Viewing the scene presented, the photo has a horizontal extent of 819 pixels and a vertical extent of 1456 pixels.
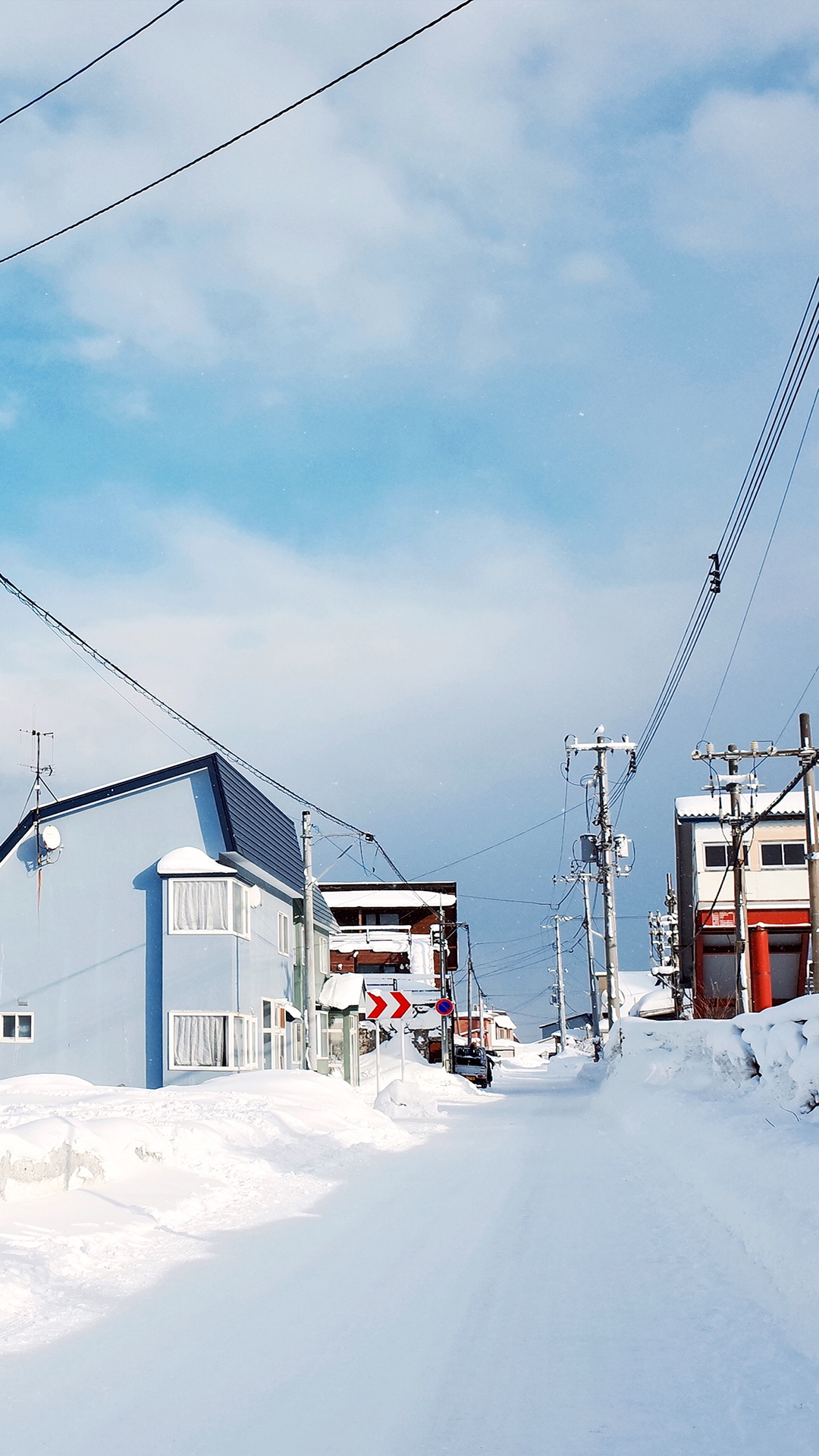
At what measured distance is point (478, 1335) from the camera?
6.05 meters

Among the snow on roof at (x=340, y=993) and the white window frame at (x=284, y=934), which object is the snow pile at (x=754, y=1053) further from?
the snow on roof at (x=340, y=993)

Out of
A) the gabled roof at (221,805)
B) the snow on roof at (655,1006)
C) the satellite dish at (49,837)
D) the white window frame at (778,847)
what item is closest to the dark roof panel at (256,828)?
the gabled roof at (221,805)

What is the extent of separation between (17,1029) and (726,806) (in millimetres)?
31532

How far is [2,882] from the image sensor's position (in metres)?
29.0

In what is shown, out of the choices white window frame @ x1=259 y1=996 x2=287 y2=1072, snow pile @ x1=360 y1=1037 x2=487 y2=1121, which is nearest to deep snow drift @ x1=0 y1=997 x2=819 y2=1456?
snow pile @ x1=360 y1=1037 x2=487 y2=1121

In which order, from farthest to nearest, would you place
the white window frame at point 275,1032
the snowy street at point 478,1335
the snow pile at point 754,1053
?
the white window frame at point 275,1032, the snow pile at point 754,1053, the snowy street at point 478,1335

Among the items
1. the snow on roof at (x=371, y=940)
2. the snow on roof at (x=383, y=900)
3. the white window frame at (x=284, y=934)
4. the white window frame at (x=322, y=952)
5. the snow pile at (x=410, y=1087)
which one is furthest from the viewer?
the snow on roof at (x=383, y=900)

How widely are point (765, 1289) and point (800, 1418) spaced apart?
87.3 inches

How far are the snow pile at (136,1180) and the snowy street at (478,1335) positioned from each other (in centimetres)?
40

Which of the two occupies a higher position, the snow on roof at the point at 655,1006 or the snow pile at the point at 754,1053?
the snow pile at the point at 754,1053

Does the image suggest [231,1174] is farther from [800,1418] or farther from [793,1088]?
[800,1418]

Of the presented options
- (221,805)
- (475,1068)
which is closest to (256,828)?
(221,805)

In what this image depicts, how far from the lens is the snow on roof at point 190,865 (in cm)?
2753

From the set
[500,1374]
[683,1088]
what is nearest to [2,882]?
[683,1088]
